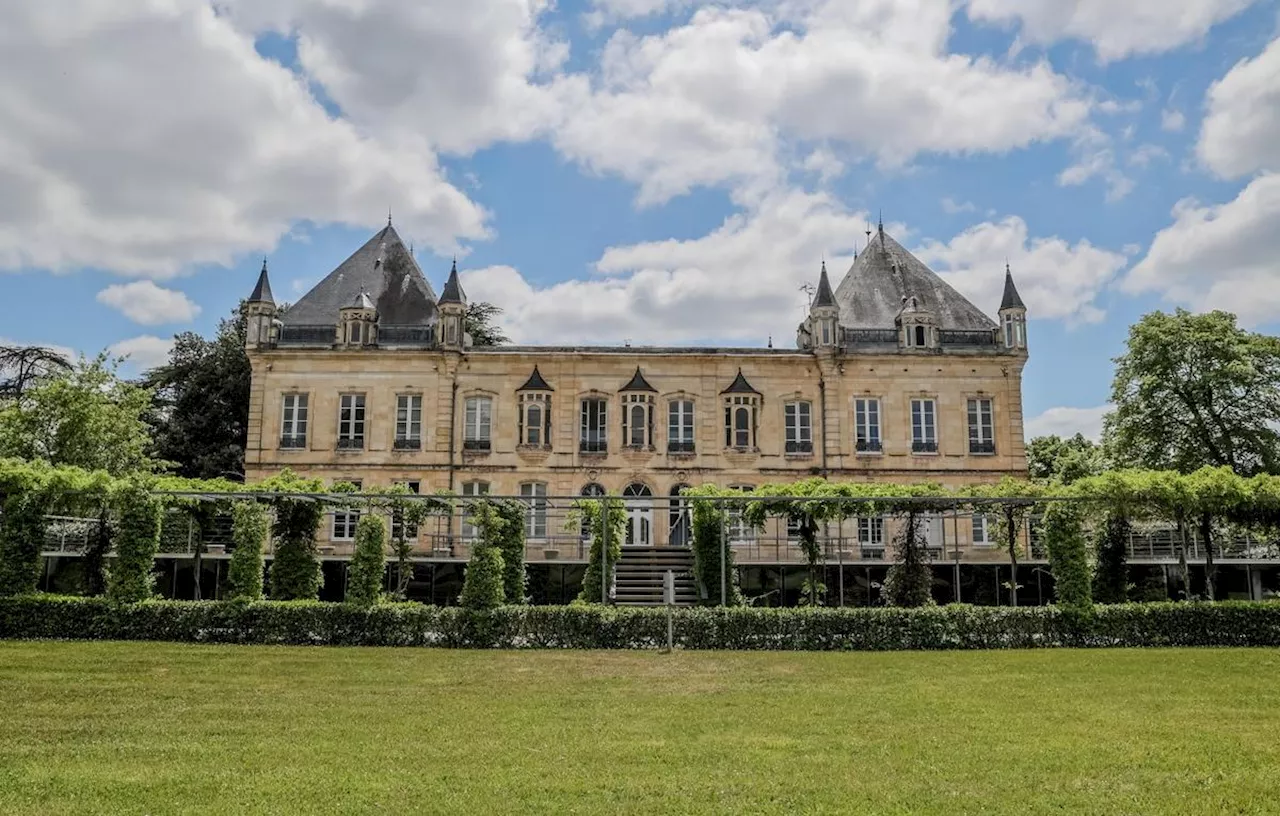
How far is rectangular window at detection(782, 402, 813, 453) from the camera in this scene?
3781cm

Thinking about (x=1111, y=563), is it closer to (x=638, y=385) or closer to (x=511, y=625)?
(x=511, y=625)

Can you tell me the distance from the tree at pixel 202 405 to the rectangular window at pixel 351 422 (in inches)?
309

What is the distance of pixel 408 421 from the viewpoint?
37625 mm

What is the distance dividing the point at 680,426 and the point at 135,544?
66.7 feet

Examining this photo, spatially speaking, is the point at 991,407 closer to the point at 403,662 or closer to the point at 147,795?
the point at 403,662

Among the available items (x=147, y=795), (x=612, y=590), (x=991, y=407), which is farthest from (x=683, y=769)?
(x=991, y=407)

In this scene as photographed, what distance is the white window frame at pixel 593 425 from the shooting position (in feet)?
123

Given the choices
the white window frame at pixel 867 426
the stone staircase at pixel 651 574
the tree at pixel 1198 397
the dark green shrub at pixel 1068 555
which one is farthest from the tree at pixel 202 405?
the tree at pixel 1198 397

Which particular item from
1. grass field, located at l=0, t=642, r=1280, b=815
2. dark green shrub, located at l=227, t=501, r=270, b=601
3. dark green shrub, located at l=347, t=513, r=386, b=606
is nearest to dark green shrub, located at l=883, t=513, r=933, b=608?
grass field, located at l=0, t=642, r=1280, b=815

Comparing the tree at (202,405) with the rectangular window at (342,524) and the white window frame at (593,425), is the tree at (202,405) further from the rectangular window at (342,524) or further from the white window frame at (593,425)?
the white window frame at (593,425)

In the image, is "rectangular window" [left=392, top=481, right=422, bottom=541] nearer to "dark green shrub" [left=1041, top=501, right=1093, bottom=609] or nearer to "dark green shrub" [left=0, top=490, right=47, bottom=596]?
"dark green shrub" [left=0, top=490, right=47, bottom=596]

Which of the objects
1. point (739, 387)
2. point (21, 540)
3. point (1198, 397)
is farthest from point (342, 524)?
point (1198, 397)

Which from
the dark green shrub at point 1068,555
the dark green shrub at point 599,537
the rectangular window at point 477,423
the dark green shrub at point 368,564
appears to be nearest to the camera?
the dark green shrub at point 368,564

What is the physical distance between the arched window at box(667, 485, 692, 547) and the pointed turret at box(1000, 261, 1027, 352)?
44.0ft
